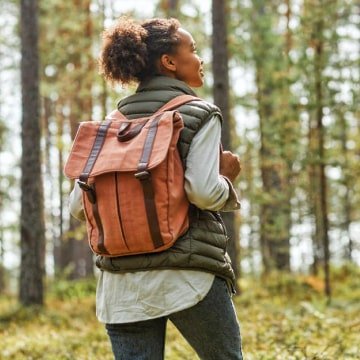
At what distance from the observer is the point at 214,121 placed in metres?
3.09

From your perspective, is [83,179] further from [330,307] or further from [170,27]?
[330,307]

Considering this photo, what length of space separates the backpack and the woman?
0.06 metres

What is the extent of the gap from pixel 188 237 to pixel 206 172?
1.00 feet

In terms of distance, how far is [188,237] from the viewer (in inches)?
120

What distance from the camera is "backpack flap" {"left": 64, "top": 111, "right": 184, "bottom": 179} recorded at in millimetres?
2975

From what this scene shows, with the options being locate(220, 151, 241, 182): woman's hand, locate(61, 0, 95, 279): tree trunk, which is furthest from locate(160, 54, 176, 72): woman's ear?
locate(61, 0, 95, 279): tree trunk

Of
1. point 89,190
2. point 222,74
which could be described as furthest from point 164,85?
point 222,74

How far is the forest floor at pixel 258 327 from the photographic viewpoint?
685 centimetres

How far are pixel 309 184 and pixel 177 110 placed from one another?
13.7 metres

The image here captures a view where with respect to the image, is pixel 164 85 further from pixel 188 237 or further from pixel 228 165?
pixel 188 237

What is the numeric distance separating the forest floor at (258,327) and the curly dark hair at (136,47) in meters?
3.43

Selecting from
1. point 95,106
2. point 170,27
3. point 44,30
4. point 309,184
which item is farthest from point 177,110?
point 44,30

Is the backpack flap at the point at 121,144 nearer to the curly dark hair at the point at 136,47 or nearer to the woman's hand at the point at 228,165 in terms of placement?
the curly dark hair at the point at 136,47

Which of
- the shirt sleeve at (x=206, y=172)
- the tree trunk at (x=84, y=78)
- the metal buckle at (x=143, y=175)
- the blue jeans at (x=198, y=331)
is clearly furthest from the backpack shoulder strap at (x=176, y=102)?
the tree trunk at (x=84, y=78)
